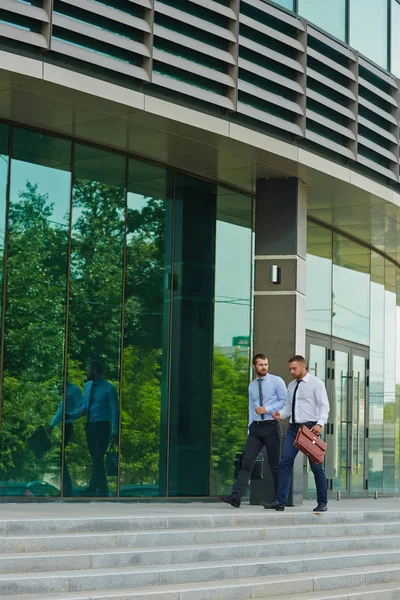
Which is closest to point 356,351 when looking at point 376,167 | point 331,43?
point 376,167

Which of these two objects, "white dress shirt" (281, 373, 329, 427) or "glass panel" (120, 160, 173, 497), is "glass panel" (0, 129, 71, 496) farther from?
"white dress shirt" (281, 373, 329, 427)

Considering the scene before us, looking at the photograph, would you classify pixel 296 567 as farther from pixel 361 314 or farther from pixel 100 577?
pixel 361 314

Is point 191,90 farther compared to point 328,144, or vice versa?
point 328,144

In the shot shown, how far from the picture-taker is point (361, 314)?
70.5ft

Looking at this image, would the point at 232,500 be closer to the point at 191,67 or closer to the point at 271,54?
→ the point at 191,67

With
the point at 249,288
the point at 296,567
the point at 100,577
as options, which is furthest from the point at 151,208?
the point at 100,577

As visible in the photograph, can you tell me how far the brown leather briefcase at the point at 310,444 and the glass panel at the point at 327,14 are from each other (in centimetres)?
624

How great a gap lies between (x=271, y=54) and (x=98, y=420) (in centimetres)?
541

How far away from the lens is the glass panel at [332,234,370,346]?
20.4m

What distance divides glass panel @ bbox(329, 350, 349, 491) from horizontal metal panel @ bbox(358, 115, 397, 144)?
4.55 m

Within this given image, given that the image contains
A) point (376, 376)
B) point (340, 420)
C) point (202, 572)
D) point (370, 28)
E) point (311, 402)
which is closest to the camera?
point (202, 572)

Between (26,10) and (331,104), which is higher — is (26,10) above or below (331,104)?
below

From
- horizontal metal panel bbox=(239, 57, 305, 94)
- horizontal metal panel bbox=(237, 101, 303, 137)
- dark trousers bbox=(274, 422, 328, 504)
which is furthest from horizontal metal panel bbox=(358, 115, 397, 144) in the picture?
dark trousers bbox=(274, 422, 328, 504)

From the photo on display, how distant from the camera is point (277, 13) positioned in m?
14.8
